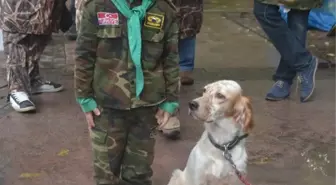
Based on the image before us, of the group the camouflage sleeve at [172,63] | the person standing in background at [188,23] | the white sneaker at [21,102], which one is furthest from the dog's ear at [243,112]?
the white sneaker at [21,102]

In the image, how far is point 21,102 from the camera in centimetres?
545

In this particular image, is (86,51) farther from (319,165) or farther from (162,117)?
(319,165)

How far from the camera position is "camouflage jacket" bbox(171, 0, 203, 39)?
5824 mm

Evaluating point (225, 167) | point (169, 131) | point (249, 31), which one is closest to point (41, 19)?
point (169, 131)

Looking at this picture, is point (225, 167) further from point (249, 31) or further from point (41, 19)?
point (249, 31)

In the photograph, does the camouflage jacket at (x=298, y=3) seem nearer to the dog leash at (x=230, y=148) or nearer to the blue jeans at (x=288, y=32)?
the blue jeans at (x=288, y=32)

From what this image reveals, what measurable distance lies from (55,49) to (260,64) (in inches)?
109

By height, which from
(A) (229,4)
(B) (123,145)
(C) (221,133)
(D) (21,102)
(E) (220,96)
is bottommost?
(A) (229,4)

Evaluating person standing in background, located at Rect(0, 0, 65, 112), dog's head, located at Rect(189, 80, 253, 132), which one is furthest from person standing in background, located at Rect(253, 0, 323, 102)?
dog's head, located at Rect(189, 80, 253, 132)

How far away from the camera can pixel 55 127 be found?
521cm

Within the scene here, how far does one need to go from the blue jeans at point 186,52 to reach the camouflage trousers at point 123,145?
265 cm

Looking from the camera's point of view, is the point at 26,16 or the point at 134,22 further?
the point at 26,16

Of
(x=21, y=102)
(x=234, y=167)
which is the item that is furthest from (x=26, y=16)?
(x=234, y=167)

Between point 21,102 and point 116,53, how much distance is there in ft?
7.84
